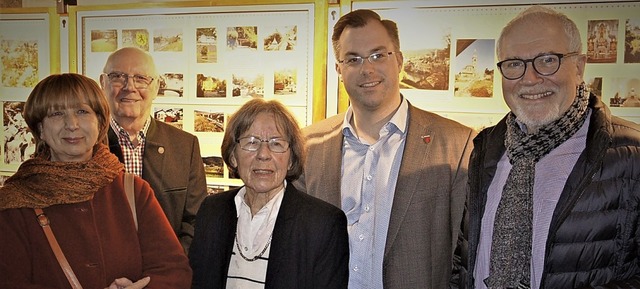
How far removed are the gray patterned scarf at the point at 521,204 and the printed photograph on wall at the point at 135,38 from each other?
2319mm

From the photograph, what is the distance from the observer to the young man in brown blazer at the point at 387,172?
2.42m

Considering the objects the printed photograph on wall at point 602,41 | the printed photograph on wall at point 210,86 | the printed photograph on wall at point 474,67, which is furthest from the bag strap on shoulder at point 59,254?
the printed photograph on wall at point 602,41

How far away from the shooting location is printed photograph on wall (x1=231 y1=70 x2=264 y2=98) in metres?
3.30

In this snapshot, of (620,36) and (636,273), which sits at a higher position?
(620,36)

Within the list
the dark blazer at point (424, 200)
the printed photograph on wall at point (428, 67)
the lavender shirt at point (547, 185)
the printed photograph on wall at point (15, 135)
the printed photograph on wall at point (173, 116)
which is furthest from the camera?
the printed photograph on wall at point (15, 135)

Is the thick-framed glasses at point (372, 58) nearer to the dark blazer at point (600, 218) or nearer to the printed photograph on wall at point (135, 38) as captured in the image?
the dark blazer at point (600, 218)

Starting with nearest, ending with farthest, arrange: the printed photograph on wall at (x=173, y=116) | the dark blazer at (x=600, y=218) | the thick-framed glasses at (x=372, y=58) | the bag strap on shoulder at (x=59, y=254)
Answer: the dark blazer at (x=600, y=218)
the bag strap on shoulder at (x=59, y=254)
the thick-framed glasses at (x=372, y=58)
the printed photograph on wall at (x=173, y=116)

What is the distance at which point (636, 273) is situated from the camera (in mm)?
1786

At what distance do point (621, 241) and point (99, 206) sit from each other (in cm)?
182

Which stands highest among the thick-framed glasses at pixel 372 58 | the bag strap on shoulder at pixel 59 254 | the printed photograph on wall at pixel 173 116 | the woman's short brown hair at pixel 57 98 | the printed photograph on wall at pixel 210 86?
the thick-framed glasses at pixel 372 58

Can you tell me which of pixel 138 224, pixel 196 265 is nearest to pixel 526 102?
pixel 196 265

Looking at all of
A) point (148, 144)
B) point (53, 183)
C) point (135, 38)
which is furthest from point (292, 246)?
point (135, 38)

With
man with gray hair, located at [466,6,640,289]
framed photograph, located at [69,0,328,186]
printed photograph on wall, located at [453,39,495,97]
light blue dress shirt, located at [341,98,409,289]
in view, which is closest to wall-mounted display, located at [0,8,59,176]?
framed photograph, located at [69,0,328,186]

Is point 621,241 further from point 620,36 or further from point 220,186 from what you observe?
point 220,186
